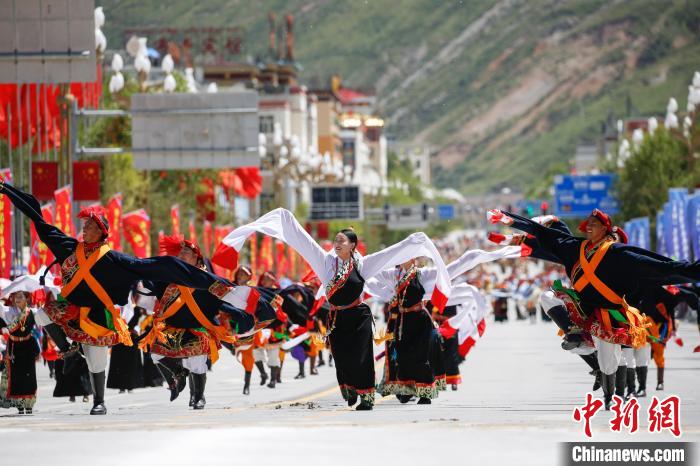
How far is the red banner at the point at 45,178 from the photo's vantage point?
44281 mm

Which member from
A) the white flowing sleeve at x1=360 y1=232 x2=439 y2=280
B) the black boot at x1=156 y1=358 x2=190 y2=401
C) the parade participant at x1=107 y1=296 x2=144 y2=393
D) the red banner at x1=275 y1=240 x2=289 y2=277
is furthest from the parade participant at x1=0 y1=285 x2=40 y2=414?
the red banner at x1=275 y1=240 x2=289 y2=277

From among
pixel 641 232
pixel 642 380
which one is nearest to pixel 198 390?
pixel 642 380

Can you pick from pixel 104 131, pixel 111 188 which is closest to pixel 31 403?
pixel 111 188

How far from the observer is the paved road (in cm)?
1239

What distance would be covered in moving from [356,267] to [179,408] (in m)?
2.86

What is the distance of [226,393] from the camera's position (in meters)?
25.2

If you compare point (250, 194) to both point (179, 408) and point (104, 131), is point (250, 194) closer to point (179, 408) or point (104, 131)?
point (104, 131)

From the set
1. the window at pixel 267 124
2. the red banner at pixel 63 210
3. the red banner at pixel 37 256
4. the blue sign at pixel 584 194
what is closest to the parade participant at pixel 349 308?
the red banner at pixel 37 256

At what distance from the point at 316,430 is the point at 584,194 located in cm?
7764

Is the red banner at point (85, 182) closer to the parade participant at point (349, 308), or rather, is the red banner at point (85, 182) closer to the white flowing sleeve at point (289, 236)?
the white flowing sleeve at point (289, 236)

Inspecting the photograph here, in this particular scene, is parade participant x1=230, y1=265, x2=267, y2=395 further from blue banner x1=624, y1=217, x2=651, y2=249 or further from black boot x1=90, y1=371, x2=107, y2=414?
blue banner x1=624, y1=217, x2=651, y2=249

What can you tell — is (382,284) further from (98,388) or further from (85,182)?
(85,182)

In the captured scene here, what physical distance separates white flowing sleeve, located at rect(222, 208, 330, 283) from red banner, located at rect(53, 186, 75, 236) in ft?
59.8

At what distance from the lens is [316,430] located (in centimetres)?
1441
